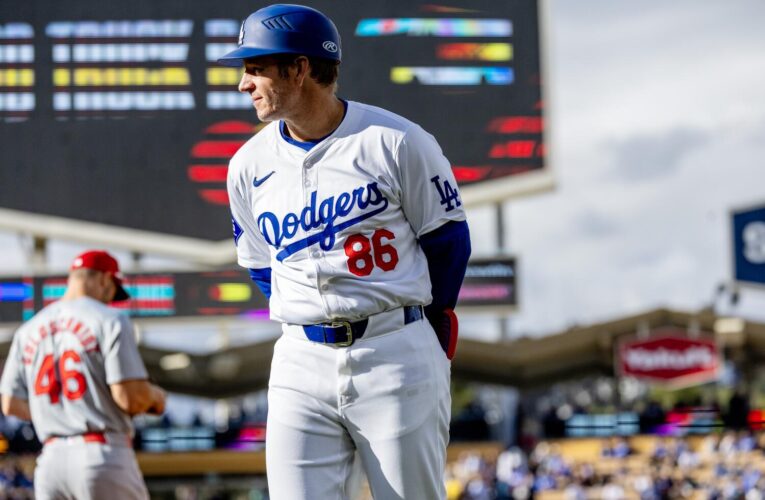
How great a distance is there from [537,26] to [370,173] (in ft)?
43.3

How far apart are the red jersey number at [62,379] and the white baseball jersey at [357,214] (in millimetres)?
1633

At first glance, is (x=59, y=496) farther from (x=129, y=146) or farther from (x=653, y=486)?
(x=653, y=486)

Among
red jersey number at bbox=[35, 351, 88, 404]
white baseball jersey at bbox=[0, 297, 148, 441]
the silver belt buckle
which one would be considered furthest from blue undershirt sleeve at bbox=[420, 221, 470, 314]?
red jersey number at bbox=[35, 351, 88, 404]

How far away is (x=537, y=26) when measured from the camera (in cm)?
1602

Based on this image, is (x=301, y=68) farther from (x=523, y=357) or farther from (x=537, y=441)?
(x=537, y=441)

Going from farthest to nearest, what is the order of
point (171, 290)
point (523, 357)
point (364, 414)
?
point (523, 357) < point (171, 290) < point (364, 414)

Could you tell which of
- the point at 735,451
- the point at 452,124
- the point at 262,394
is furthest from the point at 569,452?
the point at 452,124

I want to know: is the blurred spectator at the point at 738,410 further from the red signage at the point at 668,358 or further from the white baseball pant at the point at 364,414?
the white baseball pant at the point at 364,414

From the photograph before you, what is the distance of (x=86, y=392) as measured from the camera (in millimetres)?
4715

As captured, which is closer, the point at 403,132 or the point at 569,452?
the point at 403,132

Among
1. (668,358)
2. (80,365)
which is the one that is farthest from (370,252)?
(668,358)

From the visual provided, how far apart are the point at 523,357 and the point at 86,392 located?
2198 centimetres

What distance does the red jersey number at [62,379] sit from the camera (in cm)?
470

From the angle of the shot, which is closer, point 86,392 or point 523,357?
point 86,392
